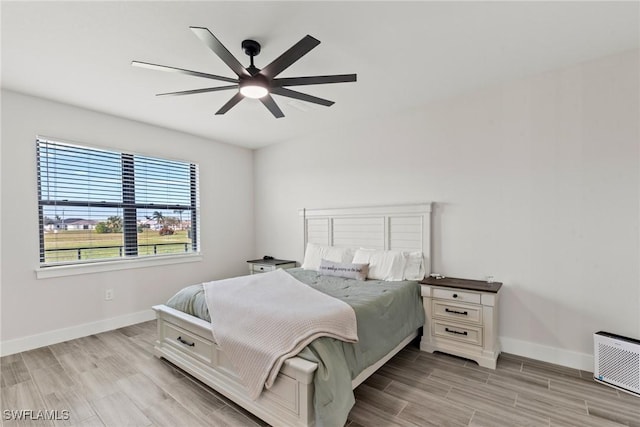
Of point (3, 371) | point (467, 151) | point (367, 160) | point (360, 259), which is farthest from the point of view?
point (367, 160)

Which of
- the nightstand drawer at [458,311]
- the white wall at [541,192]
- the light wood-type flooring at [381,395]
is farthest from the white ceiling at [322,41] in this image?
the light wood-type flooring at [381,395]

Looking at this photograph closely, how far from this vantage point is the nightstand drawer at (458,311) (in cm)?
269

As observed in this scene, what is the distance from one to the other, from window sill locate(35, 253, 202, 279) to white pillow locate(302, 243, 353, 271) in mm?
1770

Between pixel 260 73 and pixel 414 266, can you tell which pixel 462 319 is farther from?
pixel 260 73

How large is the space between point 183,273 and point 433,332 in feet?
11.5

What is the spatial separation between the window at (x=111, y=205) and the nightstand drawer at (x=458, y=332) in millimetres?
3603

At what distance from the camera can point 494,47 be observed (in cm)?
230

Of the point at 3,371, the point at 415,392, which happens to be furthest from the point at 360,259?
the point at 3,371

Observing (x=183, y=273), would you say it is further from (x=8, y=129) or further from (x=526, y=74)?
(x=526, y=74)

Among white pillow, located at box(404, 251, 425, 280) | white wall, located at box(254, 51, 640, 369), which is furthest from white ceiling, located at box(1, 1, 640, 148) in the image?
white pillow, located at box(404, 251, 425, 280)

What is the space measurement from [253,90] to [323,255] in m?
2.44

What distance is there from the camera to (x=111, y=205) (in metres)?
3.68

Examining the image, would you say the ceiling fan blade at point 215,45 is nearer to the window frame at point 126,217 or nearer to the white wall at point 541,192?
the white wall at point 541,192

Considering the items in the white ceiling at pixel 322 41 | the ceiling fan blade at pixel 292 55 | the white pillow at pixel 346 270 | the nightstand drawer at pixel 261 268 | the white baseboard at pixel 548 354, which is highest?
the white ceiling at pixel 322 41
